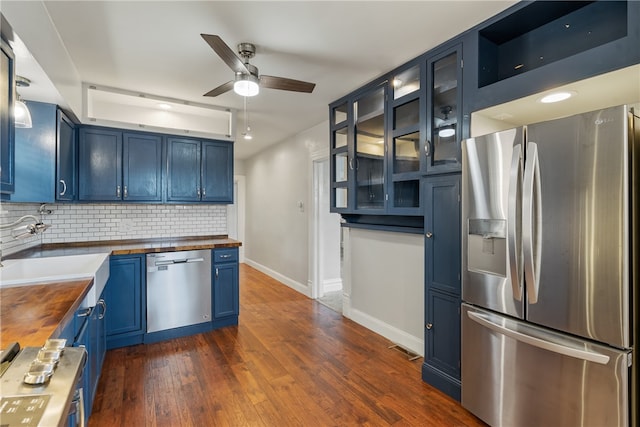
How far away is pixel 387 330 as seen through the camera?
10.6 ft

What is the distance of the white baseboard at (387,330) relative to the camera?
2908 mm

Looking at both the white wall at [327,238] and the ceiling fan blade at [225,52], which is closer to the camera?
the ceiling fan blade at [225,52]

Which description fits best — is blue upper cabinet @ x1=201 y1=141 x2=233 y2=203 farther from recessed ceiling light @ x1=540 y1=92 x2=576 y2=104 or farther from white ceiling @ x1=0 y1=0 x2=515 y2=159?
recessed ceiling light @ x1=540 y1=92 x2=576 y2=104

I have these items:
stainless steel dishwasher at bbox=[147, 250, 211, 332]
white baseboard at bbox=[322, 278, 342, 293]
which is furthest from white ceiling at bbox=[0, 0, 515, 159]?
white baseboard at bbox=[322, 278, 342, 293]

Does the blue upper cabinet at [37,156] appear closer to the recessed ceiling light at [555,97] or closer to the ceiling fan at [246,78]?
the ceiling fan at [246,78]

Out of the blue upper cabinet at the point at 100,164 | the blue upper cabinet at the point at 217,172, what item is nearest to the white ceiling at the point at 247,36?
the blue upper cabinet at the point at 100,164

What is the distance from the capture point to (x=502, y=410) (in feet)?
5.87

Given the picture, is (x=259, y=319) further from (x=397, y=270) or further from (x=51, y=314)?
(x=51, y=314)

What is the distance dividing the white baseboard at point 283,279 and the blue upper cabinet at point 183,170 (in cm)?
211

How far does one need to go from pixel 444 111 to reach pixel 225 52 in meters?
1.63

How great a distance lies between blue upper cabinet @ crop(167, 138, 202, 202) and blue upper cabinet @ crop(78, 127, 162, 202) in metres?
0.11

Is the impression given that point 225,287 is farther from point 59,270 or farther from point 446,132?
point 446,132

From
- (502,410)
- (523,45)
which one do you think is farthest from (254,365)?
(523,45)

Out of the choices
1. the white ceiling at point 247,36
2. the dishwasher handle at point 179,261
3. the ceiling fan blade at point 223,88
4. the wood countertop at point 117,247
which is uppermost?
the white ceiling at point 247,36
